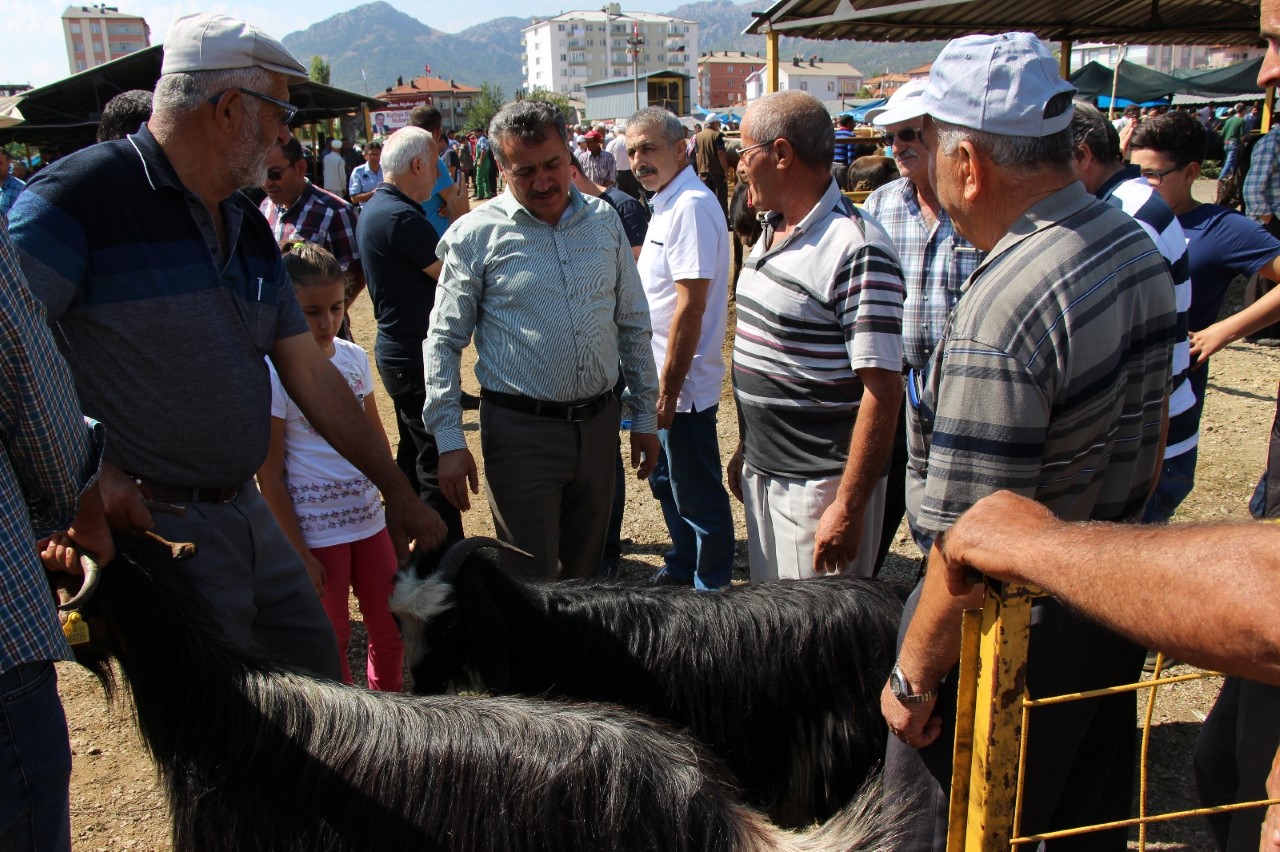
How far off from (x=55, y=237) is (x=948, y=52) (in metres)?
2.05

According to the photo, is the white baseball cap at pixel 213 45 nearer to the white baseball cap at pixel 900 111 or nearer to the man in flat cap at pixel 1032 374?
the man in flat cap at pixel 1032 374

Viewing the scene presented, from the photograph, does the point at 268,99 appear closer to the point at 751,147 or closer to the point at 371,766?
the point at 751,147

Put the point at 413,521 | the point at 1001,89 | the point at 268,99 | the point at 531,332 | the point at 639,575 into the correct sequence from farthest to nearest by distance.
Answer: the point at 639,575 → the point at 531,332 → the point at 413,521 → the point at 268,99 → the point at 1001,89

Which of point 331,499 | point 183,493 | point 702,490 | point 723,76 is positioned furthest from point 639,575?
point 723,76

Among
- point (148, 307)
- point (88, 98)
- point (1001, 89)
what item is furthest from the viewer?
point (88, 98)

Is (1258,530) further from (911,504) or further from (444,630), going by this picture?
(444,630)

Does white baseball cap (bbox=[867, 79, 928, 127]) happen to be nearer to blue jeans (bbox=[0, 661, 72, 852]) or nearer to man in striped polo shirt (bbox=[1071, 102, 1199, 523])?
man in striped polo shirt (bbox=[1071, 102, 1199, 523])

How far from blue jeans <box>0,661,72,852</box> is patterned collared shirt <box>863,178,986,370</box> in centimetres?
279

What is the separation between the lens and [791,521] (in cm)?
321

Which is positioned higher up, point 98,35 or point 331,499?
point 98,35

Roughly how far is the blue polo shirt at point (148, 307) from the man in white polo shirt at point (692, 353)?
2.01 metres

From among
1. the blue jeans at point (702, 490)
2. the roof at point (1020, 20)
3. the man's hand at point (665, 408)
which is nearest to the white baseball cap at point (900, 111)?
the man's hand at point (665, 408)

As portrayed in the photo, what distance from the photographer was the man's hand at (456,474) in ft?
11.0

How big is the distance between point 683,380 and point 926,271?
46.5 inches
